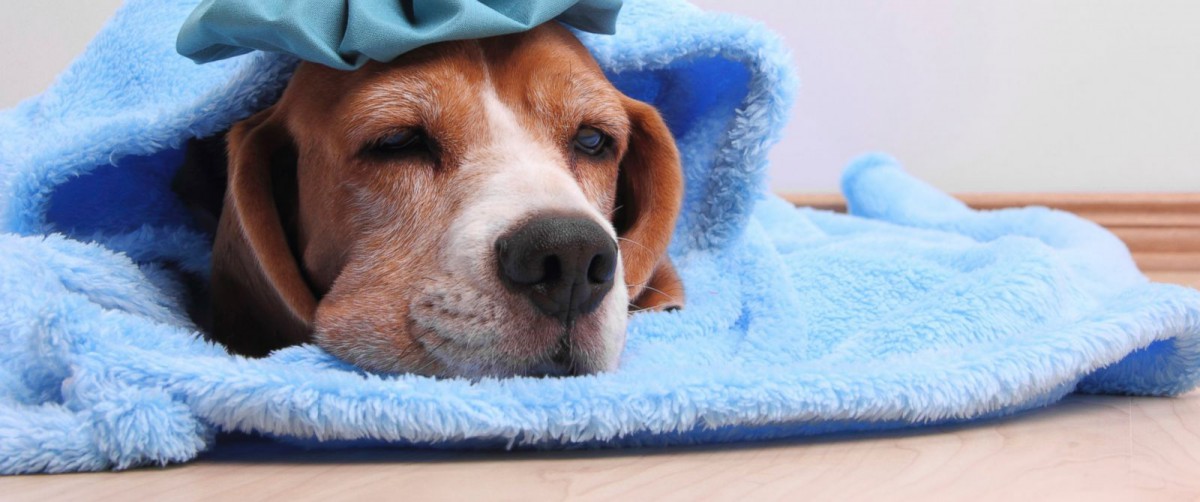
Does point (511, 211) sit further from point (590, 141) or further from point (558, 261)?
point (590, 141)

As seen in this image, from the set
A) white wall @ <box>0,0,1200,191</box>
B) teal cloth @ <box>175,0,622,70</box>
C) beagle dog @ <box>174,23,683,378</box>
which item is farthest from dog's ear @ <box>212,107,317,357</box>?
white wall @ <box>0,0,1200,191</box>

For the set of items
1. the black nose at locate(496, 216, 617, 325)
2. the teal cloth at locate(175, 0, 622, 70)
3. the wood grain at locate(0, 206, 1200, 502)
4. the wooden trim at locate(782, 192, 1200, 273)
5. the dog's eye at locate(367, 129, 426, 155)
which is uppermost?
the teal cloth at locate(175, 0, 622, 70)

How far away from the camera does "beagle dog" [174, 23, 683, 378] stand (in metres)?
1.29

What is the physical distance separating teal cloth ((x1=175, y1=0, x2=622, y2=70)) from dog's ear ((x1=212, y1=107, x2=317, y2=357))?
0.55 ft

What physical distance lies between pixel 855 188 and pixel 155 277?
2.32 meters

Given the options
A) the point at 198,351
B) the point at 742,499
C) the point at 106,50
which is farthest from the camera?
the point at 106,50

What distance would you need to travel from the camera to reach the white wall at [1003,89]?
3.69 m

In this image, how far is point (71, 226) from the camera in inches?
70.0

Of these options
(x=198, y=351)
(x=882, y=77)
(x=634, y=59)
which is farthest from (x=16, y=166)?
(x=882, y=77)

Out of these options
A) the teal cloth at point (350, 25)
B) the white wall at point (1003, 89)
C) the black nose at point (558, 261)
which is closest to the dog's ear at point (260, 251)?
the teal cloth at point (350, 25)

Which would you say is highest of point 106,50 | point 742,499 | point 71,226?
point 106,50

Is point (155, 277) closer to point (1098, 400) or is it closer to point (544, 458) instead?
point (544, 458)

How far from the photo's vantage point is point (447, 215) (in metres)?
1.44

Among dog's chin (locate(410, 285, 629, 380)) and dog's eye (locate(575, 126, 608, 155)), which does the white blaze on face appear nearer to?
dog's chin (locate(410, 285, 629, 380))
